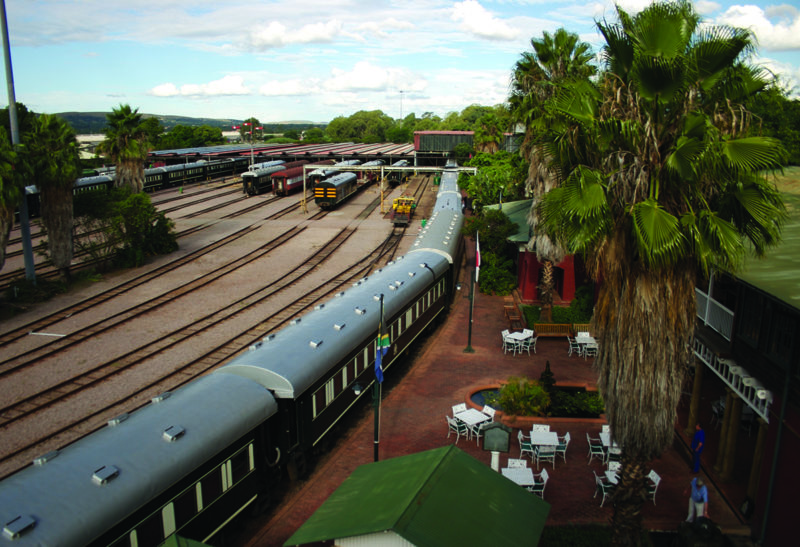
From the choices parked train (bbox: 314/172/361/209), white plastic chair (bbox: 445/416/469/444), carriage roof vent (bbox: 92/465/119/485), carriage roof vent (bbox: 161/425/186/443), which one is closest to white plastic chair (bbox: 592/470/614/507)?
white plastic chair (bbox: 445/416/469/444)

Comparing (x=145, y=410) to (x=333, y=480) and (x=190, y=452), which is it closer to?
(x=190, y=452)

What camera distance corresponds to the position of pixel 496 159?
174ft

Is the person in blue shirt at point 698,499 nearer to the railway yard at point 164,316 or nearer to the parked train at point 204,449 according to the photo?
the parked train at point 204,449

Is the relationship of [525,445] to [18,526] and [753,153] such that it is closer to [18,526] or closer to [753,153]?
[753,153]

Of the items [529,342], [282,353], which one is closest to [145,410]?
[282,353]

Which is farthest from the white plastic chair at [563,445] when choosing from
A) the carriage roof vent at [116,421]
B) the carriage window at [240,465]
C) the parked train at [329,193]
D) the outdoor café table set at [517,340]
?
the parked train at [329,193]

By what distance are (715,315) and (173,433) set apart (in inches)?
550

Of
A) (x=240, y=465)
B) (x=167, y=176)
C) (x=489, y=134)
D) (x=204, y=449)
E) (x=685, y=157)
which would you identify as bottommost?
(x=240, y=465)

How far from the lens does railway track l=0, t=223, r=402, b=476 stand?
1780 centimetres

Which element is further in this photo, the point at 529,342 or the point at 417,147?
the point at 417,147

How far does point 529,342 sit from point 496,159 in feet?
103

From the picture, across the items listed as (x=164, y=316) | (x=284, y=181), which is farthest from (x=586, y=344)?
(x=284, y=181)

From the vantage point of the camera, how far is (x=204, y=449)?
36.6 feet

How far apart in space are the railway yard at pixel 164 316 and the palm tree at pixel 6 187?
4110mm
